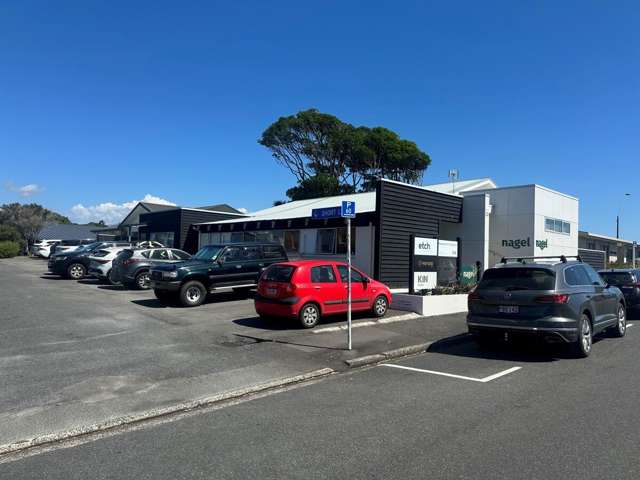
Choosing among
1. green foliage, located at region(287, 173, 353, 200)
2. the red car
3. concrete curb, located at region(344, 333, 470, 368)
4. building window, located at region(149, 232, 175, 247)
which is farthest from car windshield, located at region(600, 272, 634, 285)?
green foliage, located at region(287, 173, 353, 200)

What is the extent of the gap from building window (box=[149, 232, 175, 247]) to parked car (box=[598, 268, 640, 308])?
26031 mm

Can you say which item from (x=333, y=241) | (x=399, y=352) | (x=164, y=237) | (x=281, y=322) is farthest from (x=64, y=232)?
(x=399, y=352)

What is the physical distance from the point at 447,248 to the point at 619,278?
5.25 meters

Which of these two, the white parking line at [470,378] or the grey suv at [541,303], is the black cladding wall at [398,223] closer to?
the grey suv at [541,303]

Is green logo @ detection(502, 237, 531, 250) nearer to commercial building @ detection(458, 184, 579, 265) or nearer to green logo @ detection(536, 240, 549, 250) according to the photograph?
commercial building @ detection(458, 184, 579, 265)

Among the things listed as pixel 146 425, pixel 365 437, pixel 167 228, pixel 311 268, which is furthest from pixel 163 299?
pixel 167 228

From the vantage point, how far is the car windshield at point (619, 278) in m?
15.0

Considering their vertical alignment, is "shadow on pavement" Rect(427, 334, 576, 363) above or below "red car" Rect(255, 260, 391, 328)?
below

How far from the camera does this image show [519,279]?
9016 millimetres

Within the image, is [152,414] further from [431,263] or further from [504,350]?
[431,263]

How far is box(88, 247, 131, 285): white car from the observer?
2033 cm

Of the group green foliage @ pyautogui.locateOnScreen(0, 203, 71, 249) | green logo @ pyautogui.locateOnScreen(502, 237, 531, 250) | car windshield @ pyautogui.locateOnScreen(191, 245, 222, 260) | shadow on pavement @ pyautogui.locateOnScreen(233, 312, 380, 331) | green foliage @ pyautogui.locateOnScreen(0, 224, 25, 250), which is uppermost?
green foliage @ pyautogui.locateOnScreen(0, 203, 71, 249)

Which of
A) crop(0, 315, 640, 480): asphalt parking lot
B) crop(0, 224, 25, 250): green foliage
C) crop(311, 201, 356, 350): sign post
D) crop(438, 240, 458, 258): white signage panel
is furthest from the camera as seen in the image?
crop(0, 224, 25, 250): green foliage

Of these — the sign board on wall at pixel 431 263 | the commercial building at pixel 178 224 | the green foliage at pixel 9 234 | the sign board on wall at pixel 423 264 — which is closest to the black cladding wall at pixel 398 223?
the sign board on wall at pixel 431 263
